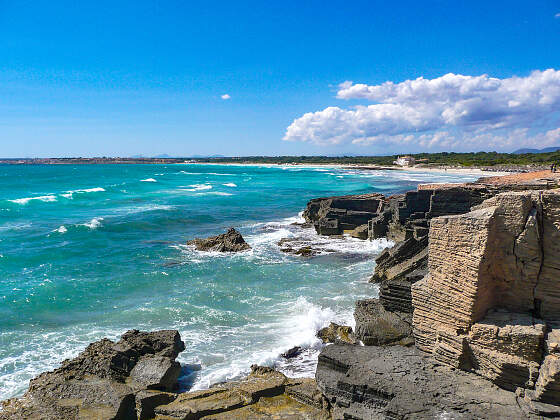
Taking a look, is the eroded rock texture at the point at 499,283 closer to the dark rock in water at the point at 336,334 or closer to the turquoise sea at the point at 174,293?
the dark rock in water at the point at 336,334

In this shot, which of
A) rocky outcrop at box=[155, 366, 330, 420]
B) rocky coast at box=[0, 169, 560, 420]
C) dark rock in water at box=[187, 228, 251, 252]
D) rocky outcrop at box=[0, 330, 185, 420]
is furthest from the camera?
dark rock in water at box=[187, 228, 251, 252]

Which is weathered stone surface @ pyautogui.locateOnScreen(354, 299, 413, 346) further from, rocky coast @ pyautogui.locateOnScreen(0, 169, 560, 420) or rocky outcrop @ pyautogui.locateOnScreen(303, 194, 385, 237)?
rocky outcrop @ pyautogui.locateOnScreen(303, 194, 385, 237)

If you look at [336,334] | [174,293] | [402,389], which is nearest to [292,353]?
[336,334]

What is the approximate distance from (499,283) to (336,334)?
5999mm

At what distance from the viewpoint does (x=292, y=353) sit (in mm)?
12336

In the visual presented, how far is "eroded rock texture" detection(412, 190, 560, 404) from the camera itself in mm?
7633

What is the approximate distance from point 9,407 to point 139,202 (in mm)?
46627

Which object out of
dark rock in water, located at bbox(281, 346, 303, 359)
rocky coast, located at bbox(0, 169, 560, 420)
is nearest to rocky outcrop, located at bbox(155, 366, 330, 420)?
rocky coast, located at bbox(0, 169, 560, 420)

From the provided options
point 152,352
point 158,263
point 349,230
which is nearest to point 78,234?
point 158,263

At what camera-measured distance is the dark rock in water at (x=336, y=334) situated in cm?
1278

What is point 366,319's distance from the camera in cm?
1188

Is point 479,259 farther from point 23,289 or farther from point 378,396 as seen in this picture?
point 23,289

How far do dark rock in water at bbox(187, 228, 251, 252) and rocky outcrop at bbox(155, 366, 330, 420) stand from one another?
55.3 feet

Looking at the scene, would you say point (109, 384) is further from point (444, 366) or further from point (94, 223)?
point (94, 223)
